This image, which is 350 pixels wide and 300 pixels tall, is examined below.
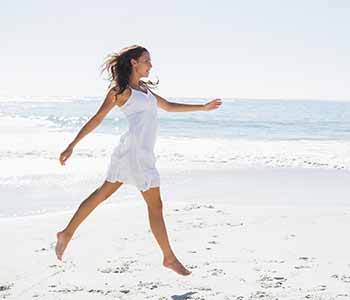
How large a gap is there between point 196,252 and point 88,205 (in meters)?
1.63

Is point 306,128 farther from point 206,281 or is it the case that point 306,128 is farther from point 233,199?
point 206,281

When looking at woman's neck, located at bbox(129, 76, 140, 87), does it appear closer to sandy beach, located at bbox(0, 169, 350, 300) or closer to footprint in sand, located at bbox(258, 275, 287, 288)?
sandy beach, located at bbox(0, 169, 350, 300)

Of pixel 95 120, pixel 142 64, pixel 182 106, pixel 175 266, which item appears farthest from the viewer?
pixel 182 106

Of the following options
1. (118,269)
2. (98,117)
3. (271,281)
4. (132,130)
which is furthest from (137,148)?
(271,281)

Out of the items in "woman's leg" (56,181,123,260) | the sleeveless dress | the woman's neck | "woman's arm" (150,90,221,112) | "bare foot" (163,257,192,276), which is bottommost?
"bare foot" (163,257,192,276)

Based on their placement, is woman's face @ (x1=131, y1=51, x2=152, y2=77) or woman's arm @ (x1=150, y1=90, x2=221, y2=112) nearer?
woman's face @ (x1=131, y1=51, x2=152, y2=77)

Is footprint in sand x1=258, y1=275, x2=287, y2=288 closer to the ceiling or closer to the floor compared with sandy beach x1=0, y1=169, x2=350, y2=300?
closer to the ceiling

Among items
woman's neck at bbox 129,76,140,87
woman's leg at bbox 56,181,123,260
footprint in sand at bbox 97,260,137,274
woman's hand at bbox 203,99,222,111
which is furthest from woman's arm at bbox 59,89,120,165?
footprint in sand at bbox 97,260,137,274

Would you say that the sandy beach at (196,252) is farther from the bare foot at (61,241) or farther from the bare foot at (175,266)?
the bare foot at (61,241)

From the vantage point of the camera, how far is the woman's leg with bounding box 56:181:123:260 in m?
4.29

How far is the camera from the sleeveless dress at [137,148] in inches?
165

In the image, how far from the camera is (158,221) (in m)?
4.36

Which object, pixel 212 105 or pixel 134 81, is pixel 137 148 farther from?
pixel 212 105

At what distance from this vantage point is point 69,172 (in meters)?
12.2
